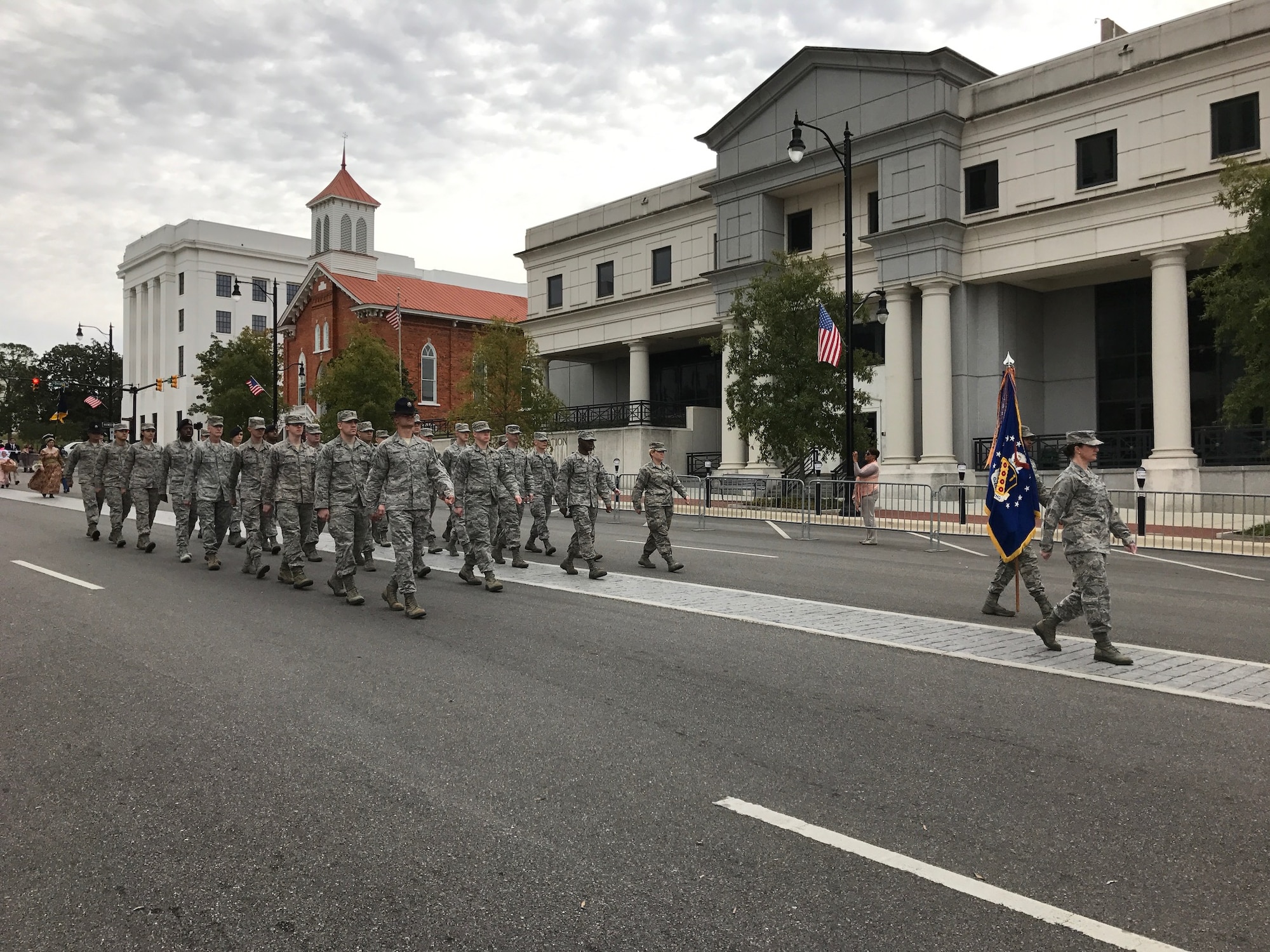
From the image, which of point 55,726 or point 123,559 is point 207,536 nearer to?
point 123,559

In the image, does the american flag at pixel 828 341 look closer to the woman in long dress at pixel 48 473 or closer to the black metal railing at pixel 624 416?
the black metal railing at pixel 624 416

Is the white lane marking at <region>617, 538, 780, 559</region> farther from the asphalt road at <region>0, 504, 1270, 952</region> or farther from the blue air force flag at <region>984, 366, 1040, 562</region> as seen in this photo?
the asphalt road at <region>0, 504, 1270, 952</region>

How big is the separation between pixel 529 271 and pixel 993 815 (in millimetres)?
44757

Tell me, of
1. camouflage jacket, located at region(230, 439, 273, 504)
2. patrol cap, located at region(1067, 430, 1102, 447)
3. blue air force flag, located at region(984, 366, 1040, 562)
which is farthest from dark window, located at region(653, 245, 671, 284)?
patrol cap, located at region(1067, 430, 1102, 447)

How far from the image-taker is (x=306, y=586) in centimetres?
1160

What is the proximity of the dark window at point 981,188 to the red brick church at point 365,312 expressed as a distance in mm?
33217

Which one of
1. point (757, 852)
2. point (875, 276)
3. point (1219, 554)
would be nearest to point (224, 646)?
point (757, 852)

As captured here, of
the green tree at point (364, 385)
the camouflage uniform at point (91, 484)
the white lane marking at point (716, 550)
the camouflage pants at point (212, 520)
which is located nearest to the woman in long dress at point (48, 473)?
the camouflage uniform at point (91, 484)

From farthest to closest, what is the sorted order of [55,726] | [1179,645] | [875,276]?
[875,276]
[1179,645]
[55,726]

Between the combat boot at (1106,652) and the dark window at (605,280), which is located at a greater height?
the dark window at (605,280)

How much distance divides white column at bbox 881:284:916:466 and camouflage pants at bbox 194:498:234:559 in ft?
70.2

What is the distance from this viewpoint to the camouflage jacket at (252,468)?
43.8 feet

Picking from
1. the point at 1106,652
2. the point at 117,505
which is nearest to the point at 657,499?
the point at 1106,652

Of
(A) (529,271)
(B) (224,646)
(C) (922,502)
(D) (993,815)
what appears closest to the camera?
(D) (993,815)
